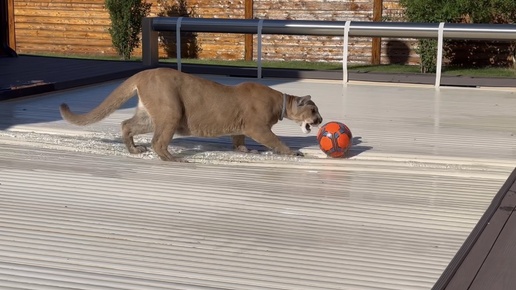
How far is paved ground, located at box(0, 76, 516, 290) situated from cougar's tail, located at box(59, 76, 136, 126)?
0.28 metres

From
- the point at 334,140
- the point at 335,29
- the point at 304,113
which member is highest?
the point at 335,29

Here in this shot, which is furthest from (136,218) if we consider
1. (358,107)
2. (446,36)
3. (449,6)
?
(449,6)

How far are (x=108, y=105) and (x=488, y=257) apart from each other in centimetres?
367

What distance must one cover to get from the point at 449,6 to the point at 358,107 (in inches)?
258

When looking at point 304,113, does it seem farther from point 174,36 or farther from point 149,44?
point 174,36

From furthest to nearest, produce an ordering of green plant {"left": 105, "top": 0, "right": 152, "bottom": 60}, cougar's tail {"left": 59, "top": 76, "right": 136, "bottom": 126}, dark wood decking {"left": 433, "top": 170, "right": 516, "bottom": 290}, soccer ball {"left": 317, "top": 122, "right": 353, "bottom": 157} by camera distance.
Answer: green plant {"left": 105, "top": 0, "right": 152, "bottom": 60}
cougar's tail {"left": 59, "top": 76, "right": 136, "bottom": 126}
soccer ball {"left": 317, "top": 122, "right": 353, "bottom": 157}
dark wood decking {"left": 433, "top": 170, "right": 516, "bottom": 290}

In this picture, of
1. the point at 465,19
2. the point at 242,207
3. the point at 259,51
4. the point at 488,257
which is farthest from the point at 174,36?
the point at 488,257

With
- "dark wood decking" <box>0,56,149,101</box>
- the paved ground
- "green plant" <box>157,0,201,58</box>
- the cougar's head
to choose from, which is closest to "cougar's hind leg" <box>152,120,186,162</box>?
the paved ground

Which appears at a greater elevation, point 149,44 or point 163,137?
point 149,44

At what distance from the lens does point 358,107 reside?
10031mm

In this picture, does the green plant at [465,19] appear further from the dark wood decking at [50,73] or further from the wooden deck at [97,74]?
the dark wood decking at [50,73]

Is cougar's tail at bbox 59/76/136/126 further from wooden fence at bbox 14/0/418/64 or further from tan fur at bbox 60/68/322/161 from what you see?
wooden fence at bbox 14/0/418/64

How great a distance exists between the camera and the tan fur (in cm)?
680

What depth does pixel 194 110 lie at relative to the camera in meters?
6.93
